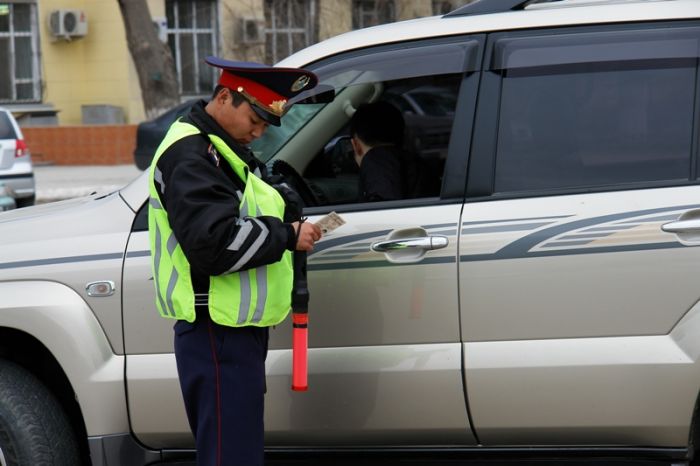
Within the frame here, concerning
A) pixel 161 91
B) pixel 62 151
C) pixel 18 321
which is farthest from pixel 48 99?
pixel 18 321

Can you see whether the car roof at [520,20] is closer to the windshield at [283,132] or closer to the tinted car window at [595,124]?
the tinted car window at [595,124]

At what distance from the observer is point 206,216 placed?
123 inches

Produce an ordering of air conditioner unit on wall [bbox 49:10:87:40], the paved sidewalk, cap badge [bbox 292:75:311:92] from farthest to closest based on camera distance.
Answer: air conditioner unit on wall [bbox 49:10:87:40]
the paved sidewalk
cap badge [bbox 292:75:311:92]

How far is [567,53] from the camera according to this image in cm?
364

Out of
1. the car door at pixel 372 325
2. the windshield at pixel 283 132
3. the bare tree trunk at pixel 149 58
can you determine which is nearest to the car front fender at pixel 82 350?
the car door at pixel 372 325

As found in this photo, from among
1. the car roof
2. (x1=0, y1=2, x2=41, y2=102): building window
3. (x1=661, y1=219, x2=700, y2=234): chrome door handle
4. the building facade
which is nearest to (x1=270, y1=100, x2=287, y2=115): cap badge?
the car roof

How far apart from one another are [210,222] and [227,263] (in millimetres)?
124

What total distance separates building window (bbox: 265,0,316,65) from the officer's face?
1949cm

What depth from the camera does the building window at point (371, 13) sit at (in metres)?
23.1

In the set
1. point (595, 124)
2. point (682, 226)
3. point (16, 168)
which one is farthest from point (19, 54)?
point (682, 226)

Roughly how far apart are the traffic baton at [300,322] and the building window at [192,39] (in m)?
22.8

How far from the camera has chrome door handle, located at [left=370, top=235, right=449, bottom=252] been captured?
11.7 ft

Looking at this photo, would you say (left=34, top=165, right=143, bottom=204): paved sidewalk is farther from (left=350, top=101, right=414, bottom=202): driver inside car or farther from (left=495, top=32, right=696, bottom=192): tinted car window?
(left=495, top=32, right=696, bottom=192): tinted car window

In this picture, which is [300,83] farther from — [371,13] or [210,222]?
[371,13]
